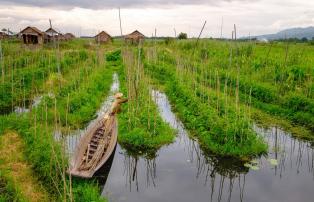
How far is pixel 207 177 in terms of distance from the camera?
26.1ft

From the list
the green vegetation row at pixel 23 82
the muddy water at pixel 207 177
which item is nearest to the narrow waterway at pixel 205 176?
the muddy water at pixel 207 177

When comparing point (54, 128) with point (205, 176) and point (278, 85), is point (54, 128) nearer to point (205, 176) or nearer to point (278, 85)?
point (205, 176)

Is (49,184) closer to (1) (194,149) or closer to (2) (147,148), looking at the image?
(2) (147,148)

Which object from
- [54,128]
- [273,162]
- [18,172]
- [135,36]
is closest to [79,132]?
[54,128]

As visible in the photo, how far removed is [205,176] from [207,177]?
0.06 m

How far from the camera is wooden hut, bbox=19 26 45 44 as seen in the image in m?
39.9

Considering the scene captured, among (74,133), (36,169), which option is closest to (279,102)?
(74,133)

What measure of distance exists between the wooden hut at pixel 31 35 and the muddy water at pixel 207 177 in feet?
114

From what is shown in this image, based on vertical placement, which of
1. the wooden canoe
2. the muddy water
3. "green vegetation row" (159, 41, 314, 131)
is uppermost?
"green vegetation row" (159, 41, 314, 131)

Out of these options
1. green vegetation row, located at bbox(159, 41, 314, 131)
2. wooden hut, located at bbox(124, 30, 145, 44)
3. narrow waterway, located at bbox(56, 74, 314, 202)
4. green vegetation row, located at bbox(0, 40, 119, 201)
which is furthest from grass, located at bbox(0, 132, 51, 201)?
wooden hut, located at bbox(124, 30, 145, 44)

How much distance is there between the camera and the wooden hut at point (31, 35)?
39906 millimetres

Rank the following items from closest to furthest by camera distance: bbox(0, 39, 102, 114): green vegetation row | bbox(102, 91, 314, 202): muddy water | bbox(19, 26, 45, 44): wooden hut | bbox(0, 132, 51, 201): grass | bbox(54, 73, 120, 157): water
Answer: bbox(0, 132, 51, 201): grass
bbox(102, 91, 314, 202): muddy water
bbox(54, 73, 120, 157): water
bbox(0, 39, 102, 114): green vegetation row
bbox(19, 26, 45, 44): wooden hut

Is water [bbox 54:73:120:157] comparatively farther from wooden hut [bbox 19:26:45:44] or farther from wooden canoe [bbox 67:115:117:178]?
wooden hut [bbox 19:26:45:44]

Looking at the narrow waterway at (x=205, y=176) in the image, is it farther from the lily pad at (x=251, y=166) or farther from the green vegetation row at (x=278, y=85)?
the green vegetation row at (x=278, y=85)
